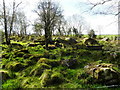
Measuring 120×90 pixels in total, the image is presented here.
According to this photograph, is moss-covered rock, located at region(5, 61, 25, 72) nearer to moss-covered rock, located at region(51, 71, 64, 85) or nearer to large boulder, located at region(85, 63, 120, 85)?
moss-covered rock, located at region(51, 71, 64, 85)

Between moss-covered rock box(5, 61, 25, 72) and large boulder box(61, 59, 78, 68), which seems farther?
large boulder box(61, 59, 78, 68)

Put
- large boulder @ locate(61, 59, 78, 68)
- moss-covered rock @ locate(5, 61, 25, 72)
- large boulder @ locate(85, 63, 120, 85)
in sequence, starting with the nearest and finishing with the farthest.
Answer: large boulder @ locate(85, 63, 120, 85)
moss-covered rock @ locate(5, 61, 25, 72)
large boulder @ locate(61, 59, 78, 68)

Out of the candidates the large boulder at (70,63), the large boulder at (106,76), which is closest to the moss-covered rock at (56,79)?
the large boulder at (106,76)

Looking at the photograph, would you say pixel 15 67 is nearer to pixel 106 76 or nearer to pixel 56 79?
pixel 56 79

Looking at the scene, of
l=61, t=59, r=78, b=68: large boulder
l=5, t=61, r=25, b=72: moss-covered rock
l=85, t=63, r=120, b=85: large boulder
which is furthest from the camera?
l=61, t=59, r=78, b=68: large boulder

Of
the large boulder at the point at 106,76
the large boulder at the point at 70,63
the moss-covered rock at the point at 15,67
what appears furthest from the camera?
the large boulder at the point at 70,63

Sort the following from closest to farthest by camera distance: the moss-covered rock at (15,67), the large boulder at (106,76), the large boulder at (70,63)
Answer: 1. the large boulder at (106,76)
2. the moss-covered rock at (15,67)
3. the large boulder at (70,63)

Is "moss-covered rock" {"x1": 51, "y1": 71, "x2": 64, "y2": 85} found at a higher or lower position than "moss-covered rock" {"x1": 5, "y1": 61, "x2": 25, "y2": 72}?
lower

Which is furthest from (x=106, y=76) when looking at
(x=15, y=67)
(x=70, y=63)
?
(x=15, y=67)

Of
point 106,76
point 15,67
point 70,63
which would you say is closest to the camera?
point 106,76

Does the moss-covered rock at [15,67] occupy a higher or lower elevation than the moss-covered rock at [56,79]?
higher

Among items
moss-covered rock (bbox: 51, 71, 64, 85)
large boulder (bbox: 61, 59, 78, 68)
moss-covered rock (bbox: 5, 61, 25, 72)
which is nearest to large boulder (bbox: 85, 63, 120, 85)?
moss-covered rock (bbox: 51, 71, 64, 85)

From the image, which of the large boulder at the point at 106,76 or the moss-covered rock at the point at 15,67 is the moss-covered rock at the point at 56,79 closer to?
the large boulder at the point at 106,76

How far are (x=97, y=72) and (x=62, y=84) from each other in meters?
2.47
